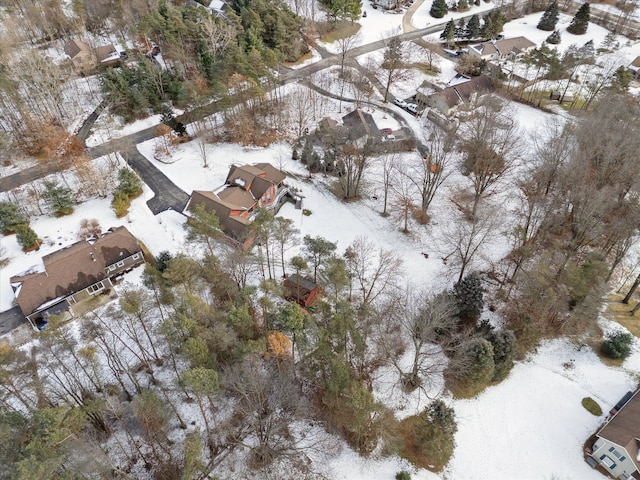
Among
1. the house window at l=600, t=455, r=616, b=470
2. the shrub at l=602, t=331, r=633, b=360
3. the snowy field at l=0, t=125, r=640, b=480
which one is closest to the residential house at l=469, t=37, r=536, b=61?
the snowy field at l=0, t=125, r=640, b=480

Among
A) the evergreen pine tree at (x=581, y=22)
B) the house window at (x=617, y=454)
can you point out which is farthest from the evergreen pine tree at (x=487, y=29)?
the house window at (x=617, y=454)

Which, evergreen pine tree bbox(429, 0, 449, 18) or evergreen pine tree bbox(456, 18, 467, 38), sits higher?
evergreen pine tree bbox(429, 0, 449, 18)

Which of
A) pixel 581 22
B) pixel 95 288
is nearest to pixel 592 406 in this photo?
pixel 95 288

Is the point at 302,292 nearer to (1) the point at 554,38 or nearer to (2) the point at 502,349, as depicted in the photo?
(2) the point at 502,349

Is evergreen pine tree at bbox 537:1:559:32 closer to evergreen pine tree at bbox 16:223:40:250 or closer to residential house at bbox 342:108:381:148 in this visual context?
residential house at bbox 342:108:381:148

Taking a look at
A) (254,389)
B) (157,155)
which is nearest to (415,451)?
(254,389)

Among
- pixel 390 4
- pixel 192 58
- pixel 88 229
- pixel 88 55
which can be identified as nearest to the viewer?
pixel 88 229
